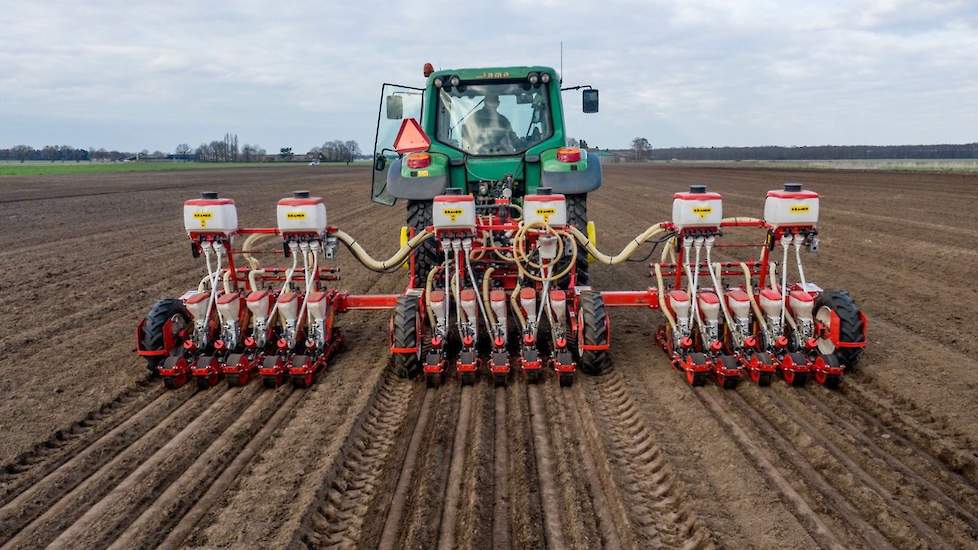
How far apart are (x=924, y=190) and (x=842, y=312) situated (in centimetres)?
2096

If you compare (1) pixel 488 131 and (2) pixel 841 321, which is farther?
(1) pixel 488 131

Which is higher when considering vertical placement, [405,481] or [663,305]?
[663,305]

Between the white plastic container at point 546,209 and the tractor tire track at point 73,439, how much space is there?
10.5ft

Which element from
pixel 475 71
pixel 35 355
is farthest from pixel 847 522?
pixel 35 355

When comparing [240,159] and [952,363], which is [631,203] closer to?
[952,363]

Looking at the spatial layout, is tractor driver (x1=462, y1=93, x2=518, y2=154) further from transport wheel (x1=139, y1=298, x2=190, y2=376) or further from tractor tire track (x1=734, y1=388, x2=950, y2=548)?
tractor tire track (x1=734, y1=388, x2=950, y2=548)

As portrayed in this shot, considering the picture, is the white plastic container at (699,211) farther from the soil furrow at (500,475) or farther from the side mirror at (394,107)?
the side mirror at (394,107)

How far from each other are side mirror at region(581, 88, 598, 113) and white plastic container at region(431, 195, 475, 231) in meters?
2.91

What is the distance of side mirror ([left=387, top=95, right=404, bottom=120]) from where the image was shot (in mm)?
7086

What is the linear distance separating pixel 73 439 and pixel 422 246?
131 inches

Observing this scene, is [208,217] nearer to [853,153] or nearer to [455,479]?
[455,479]

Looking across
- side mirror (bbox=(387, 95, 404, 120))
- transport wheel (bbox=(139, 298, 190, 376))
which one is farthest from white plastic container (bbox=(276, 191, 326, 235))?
side mirror (bbox=(387, 95, 404, 120))

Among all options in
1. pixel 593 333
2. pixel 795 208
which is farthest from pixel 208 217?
pixel 795 208

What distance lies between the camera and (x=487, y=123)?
7.14 metres
